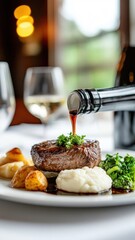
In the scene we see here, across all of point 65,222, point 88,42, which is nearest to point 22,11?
point 88,42

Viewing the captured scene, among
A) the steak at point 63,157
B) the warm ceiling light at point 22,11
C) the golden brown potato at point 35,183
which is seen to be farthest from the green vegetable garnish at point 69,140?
the warm ceiling light at point 22,11

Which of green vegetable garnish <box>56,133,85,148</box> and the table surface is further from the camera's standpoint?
green vegetable garnish <box>56,133,85,148</box>

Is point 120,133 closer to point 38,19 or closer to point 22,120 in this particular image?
point 22,120

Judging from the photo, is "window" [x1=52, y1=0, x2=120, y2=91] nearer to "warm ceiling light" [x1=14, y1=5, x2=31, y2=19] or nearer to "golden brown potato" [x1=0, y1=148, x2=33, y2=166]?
"warm ceiling light" [x1=14, y1=5, x2=31, y2=19]

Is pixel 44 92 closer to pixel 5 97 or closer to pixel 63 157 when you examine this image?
pixel 5 97

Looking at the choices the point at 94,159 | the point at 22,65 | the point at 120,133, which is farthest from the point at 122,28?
the point at 94,159

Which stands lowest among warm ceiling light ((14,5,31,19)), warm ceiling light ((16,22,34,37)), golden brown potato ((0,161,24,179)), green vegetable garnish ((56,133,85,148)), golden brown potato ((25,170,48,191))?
golden brown potato ((0,161,24,179))

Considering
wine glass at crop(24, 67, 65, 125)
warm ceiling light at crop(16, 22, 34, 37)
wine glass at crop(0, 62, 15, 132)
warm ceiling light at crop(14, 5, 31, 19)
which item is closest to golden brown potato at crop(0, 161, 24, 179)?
wine glass at crop(0, 62, 15, 132)
